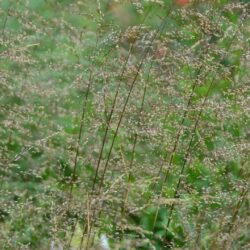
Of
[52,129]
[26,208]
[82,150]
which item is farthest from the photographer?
[52,129]

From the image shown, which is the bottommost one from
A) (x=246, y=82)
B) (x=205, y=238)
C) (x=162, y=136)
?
(x=205, y=238)

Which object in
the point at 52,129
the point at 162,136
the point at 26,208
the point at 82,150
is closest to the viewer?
the point at 26,208

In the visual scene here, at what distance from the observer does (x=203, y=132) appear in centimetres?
250

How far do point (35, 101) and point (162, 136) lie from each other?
32.4 inches

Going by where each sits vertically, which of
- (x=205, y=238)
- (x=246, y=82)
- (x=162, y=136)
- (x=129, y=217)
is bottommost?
(x=129, y=217)

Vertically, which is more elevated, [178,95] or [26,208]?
[178,95]

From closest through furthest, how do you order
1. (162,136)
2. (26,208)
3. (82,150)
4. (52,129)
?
(26,208) < (162,136) < (82,150) < (52,129)

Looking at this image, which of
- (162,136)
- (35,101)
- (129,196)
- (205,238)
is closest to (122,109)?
(162,136)

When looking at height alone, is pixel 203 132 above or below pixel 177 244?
above

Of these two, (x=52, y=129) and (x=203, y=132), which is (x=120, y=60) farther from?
(x=52, y=129)

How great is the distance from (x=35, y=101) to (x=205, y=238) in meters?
1.09

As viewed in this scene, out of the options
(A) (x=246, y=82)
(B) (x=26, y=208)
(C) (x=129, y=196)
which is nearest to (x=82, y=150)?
(C) (x=129, y=196)

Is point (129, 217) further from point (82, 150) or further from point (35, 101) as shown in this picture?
point (35, 101)

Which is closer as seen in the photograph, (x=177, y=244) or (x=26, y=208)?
(x=26, y=208)
